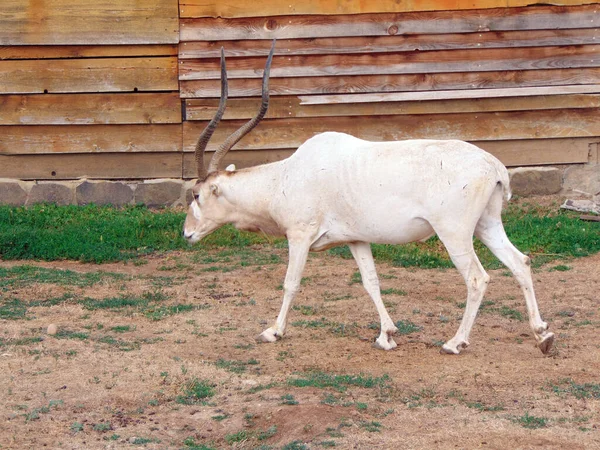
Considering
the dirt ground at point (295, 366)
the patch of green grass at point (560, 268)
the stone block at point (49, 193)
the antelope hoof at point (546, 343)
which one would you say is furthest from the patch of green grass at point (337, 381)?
the stone block at point (49, 193)

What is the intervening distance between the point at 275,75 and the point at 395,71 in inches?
59.8

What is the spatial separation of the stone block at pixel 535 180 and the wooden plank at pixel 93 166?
4375 mm

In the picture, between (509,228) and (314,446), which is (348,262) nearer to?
(509,228)

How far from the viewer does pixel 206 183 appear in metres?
7.91

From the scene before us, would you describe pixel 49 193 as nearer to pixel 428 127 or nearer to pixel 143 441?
pixel 428 127

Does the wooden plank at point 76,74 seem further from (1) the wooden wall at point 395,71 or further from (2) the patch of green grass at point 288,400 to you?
(2) the patch of green grass at point 288,400

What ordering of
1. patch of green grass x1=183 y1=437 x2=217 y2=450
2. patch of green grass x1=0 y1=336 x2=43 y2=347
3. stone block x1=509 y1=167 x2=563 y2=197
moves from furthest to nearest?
stone block x1=509 y1=167 x2=563 y2=197 → patch of green grass x1=0 y1=336 x2=43 y2=347 → patch of green grass x1=183 y1=437 x2=217 y2=450

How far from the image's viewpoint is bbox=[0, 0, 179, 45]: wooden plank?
1193cm

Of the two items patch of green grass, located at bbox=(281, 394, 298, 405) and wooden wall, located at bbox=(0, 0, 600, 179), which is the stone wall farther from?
patch of green grass, located at bbox=(281, 394, 298, 405)

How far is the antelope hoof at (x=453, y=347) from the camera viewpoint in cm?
715

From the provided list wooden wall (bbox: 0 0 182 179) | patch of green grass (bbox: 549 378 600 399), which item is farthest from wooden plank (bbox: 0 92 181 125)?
patch of green grass (bbox: 549 378 600 399)

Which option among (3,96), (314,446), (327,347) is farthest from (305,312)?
(3,96)

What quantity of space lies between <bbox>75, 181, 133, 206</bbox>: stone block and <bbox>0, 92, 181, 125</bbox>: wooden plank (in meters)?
0.80

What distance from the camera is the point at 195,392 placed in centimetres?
617
